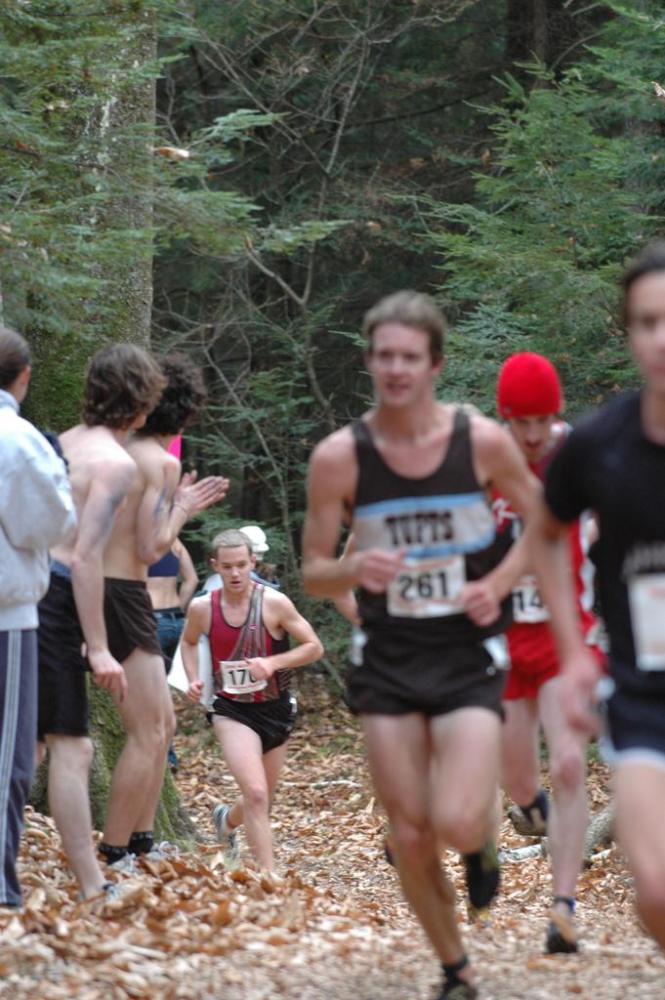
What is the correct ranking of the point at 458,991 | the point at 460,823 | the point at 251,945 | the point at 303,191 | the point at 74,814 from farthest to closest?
the point at 303,191
the point at 74,814
the point at 251,945
the point at 458,991
the point at 460,823

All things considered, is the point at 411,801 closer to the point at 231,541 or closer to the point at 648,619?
the point at 648,619

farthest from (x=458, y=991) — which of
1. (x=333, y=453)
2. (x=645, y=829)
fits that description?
(x=333, y=453)

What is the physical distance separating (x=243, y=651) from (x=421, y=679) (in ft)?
14.4

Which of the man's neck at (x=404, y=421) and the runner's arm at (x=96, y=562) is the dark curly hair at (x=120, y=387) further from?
the man's neck at (x=404, y=421)

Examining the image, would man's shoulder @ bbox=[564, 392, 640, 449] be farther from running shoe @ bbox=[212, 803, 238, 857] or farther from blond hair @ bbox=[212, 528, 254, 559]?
running shoe @ bbox=[212, 803, 238, 857]

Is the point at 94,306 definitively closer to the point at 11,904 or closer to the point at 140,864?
the point at 140,864

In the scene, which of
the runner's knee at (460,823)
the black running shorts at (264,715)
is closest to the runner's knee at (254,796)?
the black running shorts at (264,715)

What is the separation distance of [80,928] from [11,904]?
0.30m

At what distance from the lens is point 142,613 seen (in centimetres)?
733

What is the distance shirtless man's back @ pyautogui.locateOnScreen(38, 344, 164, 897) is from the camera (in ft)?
22.2

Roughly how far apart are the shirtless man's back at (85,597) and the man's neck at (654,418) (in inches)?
125

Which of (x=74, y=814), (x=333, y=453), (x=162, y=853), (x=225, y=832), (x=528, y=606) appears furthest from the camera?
(x=225, y=832)

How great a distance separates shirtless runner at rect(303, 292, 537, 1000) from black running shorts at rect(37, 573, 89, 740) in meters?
2.05

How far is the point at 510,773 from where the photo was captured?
6656 mm
